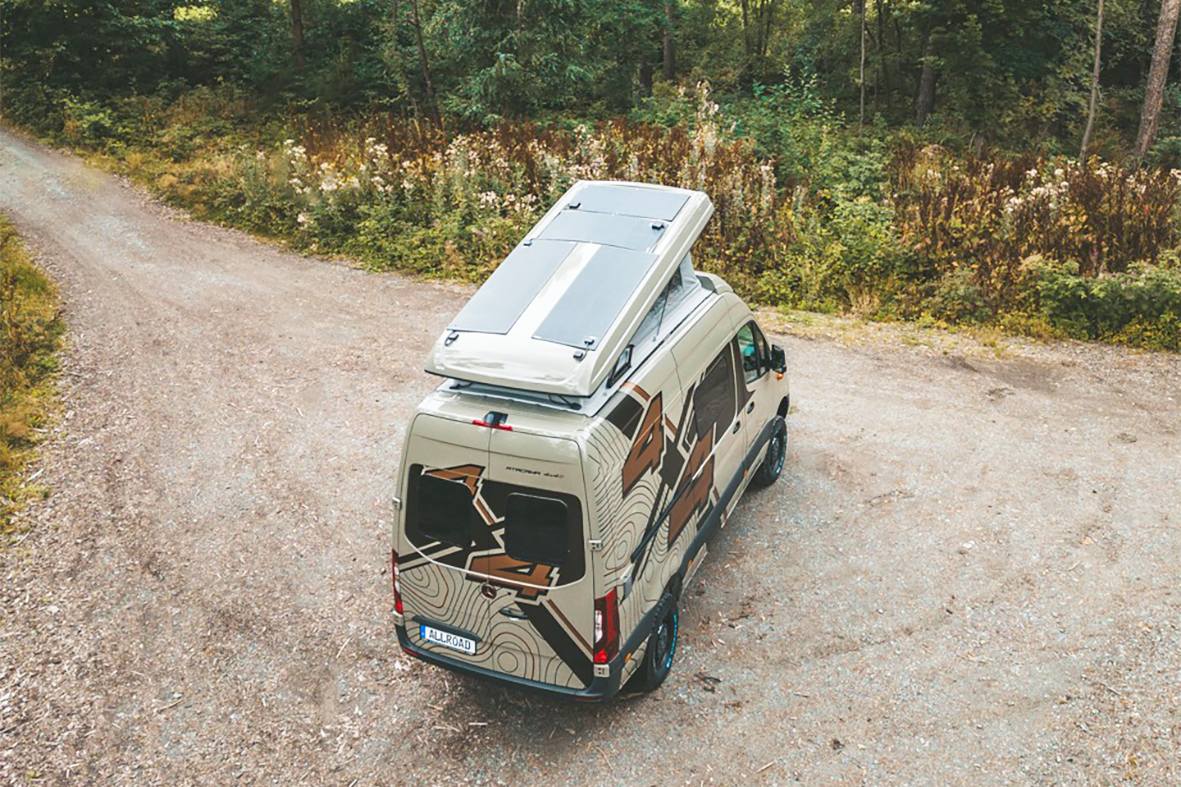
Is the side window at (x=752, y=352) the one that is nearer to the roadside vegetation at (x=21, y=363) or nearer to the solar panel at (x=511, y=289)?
the solar panel at (x=511, y=289)

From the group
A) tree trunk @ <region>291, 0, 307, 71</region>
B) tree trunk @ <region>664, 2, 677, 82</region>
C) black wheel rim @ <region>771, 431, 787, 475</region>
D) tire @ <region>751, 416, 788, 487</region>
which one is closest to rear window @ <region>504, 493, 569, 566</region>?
tire @ <region>751, 416, 788, 487</region>

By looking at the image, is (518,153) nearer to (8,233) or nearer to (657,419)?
(8,233)

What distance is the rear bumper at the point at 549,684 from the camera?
5.13 metres

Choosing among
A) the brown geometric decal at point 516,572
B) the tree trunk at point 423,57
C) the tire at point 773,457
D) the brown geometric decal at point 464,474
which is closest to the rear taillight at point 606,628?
the brown geometric decal at point 516,572

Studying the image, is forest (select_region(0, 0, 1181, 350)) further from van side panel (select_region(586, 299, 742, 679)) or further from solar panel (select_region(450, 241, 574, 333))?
solar panel (select_region(450, 241, 574, 333))

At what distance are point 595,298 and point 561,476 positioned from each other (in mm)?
1459

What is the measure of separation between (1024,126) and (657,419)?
19.2 meters

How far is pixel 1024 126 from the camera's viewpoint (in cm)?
2014

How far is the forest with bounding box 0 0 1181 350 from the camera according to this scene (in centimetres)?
1189

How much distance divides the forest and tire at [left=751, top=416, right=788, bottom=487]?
14.8ft

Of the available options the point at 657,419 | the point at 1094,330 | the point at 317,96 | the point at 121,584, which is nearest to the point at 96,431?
the point at 121,584

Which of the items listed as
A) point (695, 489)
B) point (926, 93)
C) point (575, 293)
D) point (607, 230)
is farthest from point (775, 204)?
point (926, 93)

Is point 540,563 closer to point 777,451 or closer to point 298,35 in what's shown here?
point 777,451

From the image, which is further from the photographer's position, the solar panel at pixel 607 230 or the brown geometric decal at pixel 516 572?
the solar panel at pixel 607 230
